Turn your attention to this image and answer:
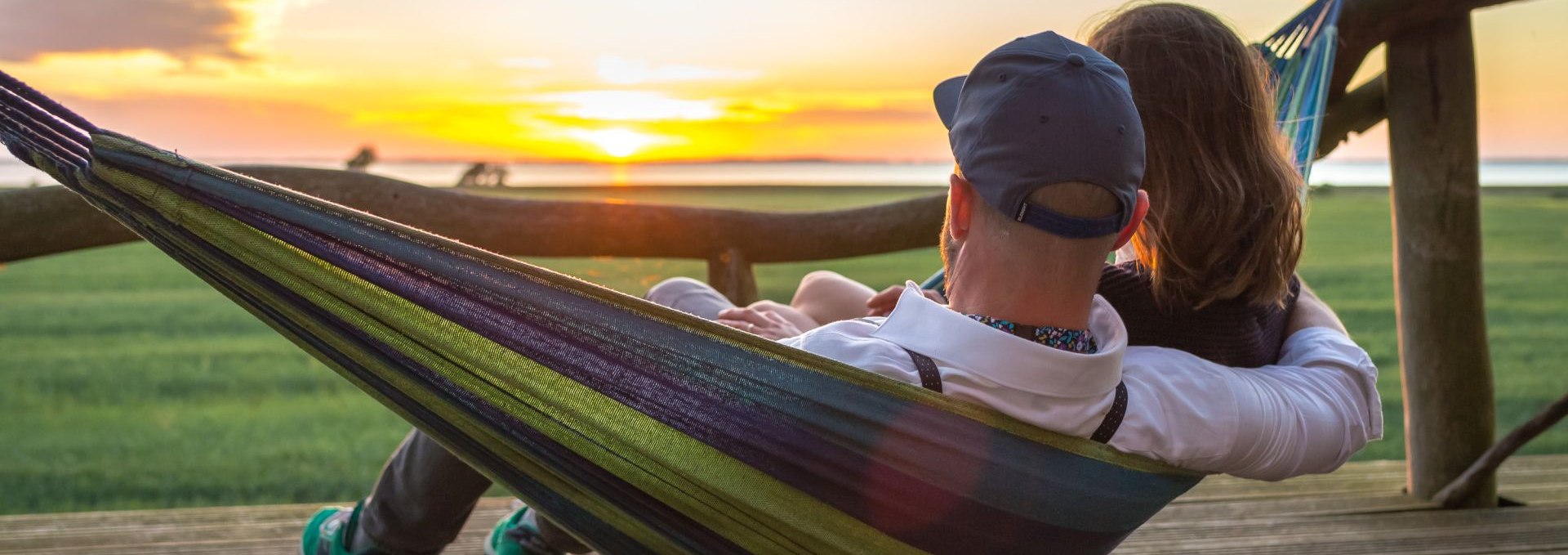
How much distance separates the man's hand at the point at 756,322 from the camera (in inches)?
60.3

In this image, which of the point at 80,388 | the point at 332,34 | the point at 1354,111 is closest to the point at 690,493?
the point at 1354,111

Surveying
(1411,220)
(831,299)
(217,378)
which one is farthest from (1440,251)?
(217,378)

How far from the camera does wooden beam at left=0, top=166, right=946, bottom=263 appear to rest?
208 centimetres

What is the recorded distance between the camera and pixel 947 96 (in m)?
1.13

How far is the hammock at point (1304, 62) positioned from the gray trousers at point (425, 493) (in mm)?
1012

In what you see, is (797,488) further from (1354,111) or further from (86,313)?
(86,313)

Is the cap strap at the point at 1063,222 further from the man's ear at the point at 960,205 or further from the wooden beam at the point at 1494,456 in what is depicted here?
the wooden beam at the point at 1494,456

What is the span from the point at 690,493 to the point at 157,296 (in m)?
15.9

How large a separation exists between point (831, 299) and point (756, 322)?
0.68 ft

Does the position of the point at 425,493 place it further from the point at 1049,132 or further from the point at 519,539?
the point at 1049,132

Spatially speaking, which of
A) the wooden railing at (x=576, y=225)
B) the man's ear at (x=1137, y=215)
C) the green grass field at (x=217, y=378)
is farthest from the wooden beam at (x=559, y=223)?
the man's ear at (x=1137, y=215)

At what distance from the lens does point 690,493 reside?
3.65 feet

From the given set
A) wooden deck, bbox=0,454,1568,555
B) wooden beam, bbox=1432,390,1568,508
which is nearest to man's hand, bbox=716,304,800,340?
wooden deck, bbox=0,454,1568,555

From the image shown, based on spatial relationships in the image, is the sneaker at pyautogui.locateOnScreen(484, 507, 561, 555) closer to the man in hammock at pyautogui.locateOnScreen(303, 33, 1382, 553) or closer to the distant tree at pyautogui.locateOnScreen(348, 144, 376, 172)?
the man in hammock at pyautogui.locateOnScreen(303, 33, 1382, 553)
